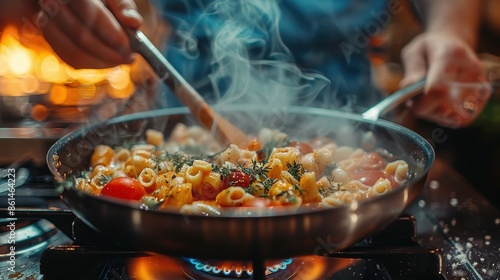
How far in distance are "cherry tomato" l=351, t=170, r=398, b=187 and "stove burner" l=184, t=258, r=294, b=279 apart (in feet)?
1.17

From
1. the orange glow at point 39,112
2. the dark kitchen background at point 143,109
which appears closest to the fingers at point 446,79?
the dark kitchen background at point 143,109

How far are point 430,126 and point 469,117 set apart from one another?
1.64 metres

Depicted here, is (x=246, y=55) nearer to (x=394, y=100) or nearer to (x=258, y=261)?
(x=394, y=100)

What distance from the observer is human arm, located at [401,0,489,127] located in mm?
1640

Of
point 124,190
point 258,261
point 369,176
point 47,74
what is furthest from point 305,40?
point 47,74

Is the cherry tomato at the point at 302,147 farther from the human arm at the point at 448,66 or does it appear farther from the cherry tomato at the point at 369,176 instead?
the human arm at the point at 448,66

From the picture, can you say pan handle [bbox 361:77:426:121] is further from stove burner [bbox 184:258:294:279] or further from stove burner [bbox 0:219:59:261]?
stove burner [bbox 0:219:59:261]

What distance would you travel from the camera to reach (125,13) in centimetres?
146

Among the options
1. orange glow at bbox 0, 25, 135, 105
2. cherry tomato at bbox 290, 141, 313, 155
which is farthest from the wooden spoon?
orange glow at bbox 0, 25, 135, 105

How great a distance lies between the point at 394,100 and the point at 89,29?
95 centimetres

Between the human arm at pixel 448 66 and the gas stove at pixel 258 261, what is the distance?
0.42 metres

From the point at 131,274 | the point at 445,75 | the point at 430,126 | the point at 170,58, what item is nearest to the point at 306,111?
the point at 445,75

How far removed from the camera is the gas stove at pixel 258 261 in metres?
1.08

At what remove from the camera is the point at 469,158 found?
3256 millimetres
